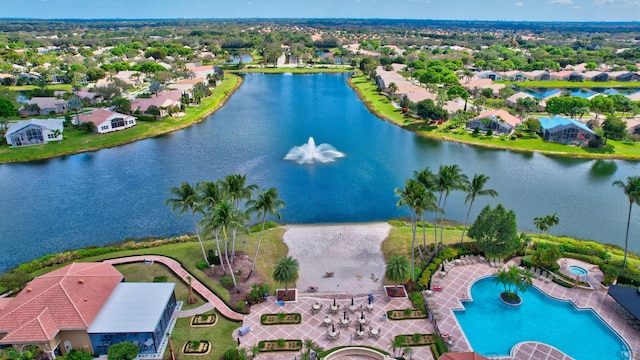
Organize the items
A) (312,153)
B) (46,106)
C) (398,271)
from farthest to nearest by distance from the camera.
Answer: (46,106) < (312,153) < (398,271)

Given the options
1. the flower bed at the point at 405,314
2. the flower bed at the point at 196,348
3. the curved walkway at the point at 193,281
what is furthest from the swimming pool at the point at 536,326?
the flower bed at the point at 196,348

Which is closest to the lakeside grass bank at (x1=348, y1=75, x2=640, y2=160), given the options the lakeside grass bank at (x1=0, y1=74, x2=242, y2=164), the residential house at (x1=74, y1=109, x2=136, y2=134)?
the lakeside grass bank at (x1=0, y1=74, x2=242, y2=164)

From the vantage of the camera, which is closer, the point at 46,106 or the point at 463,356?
the point at 463,356

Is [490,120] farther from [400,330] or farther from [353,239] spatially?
[400,330]

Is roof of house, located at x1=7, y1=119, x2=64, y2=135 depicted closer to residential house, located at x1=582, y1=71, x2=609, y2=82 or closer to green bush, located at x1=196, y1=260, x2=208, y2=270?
green bush, located at x1=196, y1=260, x2=208, y2=270

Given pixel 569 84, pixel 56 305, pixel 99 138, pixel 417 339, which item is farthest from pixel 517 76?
pixel 56 305

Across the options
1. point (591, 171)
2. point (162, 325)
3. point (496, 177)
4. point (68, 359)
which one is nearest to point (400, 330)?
point (162, 325)

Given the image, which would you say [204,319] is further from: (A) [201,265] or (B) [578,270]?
(B) [578,270]
